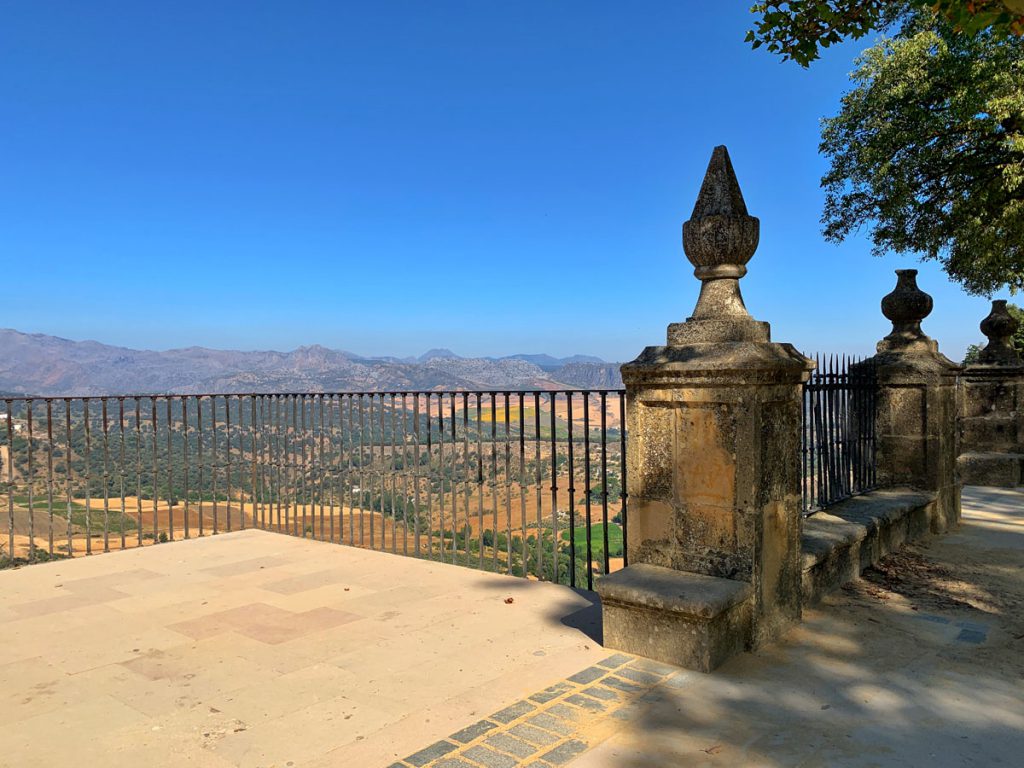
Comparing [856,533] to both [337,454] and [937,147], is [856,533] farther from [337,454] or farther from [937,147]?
[937,147]

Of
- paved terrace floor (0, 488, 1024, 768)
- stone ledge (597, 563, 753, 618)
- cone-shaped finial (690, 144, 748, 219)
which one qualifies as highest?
cone-shaped finial (690, 144, 748, 219)

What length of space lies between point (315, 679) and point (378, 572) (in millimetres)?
2173

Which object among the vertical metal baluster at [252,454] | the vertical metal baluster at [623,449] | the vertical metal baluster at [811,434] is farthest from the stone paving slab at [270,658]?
the vertical metal baluster at [811,434]

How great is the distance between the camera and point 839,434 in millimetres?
6082

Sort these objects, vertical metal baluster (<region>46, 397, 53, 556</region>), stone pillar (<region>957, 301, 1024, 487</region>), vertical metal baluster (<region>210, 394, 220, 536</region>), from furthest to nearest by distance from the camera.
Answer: stone pillar (<region>957, 301, 1024, 487</region>) → vertical metal baluster (<region>210, 394, 220, 536</region>) → vertical metal baluster (<region>46, 397, 53, 556</region>)

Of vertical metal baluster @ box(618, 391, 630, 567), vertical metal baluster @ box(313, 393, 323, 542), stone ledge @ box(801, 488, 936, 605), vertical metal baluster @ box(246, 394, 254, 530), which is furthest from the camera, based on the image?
vertical metal baluster @ box(246, 394, 254, 530)

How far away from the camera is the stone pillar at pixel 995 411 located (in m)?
9.95

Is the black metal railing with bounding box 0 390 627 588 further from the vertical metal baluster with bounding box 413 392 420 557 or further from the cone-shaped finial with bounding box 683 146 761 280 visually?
the cone-shaped finial with bounding box 683 146 761 280

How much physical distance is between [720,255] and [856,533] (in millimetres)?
2476

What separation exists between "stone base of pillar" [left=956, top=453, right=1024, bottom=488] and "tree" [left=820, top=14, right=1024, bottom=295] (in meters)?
3.48

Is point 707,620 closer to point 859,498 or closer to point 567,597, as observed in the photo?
point 567,597

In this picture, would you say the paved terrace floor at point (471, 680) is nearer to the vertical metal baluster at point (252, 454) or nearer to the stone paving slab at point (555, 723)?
the stone paving slab at point (555, 723)

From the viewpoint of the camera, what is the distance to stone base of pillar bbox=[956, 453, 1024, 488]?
980cm

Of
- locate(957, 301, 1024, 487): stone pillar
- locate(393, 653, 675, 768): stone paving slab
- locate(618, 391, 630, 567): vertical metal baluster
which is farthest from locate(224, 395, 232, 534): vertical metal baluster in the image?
locate(957, 301, 1024, 487): stone pillar
